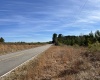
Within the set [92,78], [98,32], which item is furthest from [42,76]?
[98,32]

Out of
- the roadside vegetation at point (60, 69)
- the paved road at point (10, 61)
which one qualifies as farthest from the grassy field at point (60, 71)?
the paved road at point (10, 61)

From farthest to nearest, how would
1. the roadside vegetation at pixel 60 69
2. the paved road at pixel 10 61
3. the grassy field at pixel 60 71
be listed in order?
the paved road at pixel 10 61, the roadside vegetation at pixel 60 69, the grassy field at pixel 60 71

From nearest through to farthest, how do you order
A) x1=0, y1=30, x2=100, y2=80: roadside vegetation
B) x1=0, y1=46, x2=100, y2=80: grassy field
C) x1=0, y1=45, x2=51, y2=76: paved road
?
x1=0, y1=46, x2=100, y2=80: grassy field
x1=0, y1=30, x2=100, y2=80: roadside vegetation
x1=0, y1=45, x2=51, y2=76: paved road

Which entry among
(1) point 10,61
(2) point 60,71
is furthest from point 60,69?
(1) point 10,61

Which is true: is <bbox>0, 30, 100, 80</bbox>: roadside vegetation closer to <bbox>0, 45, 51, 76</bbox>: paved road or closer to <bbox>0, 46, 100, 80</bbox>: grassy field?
<bbox>0, 46, 100, 80</bbox>: grassy field

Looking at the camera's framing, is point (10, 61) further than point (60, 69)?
Yes

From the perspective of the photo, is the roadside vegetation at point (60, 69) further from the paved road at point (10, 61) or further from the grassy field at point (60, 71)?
the paved road at point (10, 61)

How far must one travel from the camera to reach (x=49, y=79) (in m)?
9.16

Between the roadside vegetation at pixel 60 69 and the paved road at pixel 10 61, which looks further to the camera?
the paved road at pixel 10 61

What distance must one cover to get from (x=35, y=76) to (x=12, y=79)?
1139 mm

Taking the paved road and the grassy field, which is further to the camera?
the paved road

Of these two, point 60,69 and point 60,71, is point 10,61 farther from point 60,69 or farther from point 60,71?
point 60,71

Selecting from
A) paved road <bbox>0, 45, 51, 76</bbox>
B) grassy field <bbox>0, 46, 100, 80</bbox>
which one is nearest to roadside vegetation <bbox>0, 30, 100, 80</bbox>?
grassy field <bbox>0, 46, 100, 80</bbox>

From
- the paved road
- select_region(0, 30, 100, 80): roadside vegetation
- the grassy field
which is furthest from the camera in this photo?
the paved road
